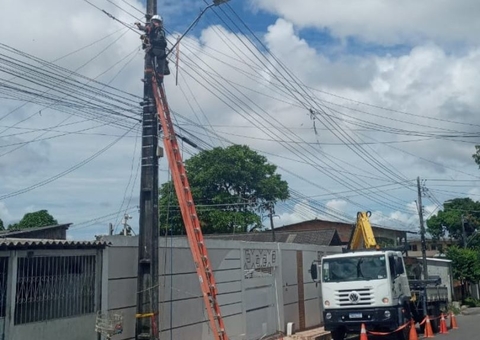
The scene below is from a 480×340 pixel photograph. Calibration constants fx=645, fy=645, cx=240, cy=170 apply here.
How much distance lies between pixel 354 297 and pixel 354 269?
0.86 m

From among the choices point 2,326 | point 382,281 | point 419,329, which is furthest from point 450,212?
point 2,326

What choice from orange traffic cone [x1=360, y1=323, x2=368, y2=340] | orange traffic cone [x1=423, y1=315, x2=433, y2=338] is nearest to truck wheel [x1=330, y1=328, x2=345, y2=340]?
orange traffic cone [x1=360, y1=323, x2=368, y2=340]

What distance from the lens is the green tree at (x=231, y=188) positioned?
4734cm

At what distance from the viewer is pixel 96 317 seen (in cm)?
1257

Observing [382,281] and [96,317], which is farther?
[382,281]

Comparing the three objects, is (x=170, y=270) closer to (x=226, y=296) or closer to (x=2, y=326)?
(x=226, y=296)

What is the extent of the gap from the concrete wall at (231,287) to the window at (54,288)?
51 cm

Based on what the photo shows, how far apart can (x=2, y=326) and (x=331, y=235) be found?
31178 millimetres

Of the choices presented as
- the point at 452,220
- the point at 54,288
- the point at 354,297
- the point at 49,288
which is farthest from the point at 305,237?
the point at 452,220

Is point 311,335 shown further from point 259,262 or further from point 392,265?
point 392,265

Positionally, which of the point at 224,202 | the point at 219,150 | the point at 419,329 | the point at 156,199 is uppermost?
the point at 219,150

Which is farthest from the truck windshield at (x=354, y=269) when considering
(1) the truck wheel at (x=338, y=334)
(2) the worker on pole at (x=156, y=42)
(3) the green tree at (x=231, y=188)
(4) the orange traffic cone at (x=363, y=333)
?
(3) the green tree at (x=231, y=188)

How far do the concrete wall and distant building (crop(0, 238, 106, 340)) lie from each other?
54 centimetres

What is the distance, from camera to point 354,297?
1944 cm
